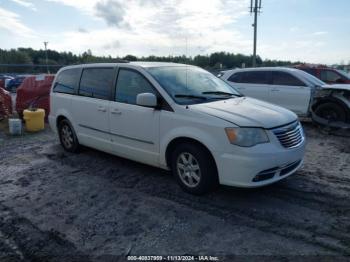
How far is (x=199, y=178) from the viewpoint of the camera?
14.2ft

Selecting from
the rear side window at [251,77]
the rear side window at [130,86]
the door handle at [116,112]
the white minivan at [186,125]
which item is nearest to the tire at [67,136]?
the white minivan at [186,125]

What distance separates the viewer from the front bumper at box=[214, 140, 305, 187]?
389cm

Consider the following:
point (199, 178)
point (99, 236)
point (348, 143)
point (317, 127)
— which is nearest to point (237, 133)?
point (199, 178)

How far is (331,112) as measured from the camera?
861 cm

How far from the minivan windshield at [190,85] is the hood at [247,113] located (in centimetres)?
22

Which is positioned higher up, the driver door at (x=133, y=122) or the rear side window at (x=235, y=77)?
the rear side window at (x=235, y=77)

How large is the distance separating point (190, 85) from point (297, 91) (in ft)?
18.3

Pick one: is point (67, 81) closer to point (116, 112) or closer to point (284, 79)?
point (116, 112)

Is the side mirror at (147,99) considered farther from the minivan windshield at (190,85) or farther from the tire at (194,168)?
the tire at (194,168)

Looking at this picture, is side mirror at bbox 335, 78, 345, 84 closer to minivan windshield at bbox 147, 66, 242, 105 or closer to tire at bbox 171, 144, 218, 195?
minivan windshield at bbox 147, 66, 242, 105

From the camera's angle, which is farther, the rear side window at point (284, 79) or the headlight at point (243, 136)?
the rear side window at point (284, 79)

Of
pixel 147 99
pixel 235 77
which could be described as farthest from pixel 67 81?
pixel 235 77

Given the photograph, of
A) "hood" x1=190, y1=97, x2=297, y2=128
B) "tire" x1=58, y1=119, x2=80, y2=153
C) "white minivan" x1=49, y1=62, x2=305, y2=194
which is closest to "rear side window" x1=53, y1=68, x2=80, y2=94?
"white minivan" x1=49, y1=62, x2=305, y2=194

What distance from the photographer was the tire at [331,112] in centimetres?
841
